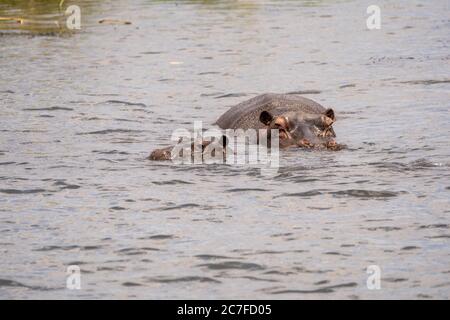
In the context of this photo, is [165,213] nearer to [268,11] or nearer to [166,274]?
[166,274]

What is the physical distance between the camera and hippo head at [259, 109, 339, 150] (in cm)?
1187

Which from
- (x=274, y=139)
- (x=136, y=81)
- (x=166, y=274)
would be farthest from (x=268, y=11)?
(x=166, y=274)

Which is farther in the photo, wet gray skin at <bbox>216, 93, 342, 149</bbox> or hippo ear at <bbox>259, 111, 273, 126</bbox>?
hippo ear at <bbox>259, 111, 273, 126</bbox>

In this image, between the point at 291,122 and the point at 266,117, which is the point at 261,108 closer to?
the point at 266,117

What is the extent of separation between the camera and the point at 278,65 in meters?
19.6

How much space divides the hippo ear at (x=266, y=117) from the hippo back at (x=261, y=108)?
1.26 ft

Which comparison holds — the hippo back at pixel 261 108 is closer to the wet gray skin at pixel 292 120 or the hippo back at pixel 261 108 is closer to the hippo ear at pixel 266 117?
the wet gray skin at pixel 292 120

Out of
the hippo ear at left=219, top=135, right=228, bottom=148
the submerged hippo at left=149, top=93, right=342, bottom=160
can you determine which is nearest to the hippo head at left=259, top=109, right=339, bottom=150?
the submerged hippo at left=149, top=93, right=342, bottom=160

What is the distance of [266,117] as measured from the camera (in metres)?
12.2

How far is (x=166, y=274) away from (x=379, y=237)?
67.4 inches

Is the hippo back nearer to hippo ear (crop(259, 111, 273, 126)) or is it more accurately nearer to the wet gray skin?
the wet gray skin

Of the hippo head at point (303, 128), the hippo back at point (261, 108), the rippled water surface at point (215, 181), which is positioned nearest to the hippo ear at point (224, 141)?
the rippled water surface at point (215, 181)

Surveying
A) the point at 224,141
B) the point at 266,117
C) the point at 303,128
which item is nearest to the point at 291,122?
the point at 303,128

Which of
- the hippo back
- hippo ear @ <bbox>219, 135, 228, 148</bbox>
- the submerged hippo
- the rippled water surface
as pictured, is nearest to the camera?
the rippled water surface
